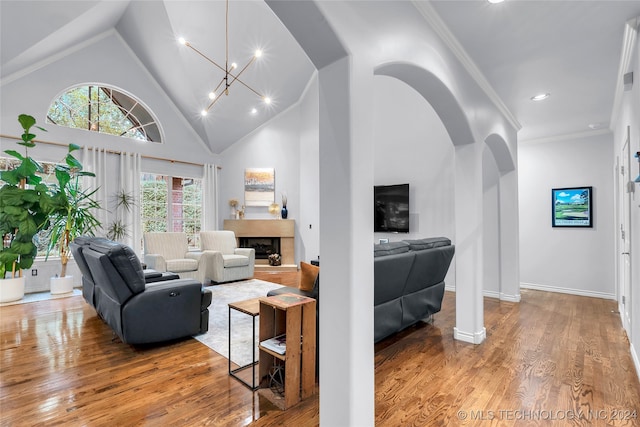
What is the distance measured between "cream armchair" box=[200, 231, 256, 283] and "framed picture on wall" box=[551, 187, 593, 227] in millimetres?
5442

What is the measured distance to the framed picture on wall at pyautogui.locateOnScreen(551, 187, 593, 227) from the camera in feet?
16.7

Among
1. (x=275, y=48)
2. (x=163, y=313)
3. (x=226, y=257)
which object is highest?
(x=275, y=48)

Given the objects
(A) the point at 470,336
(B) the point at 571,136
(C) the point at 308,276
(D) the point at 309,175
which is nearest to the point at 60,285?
(C) the point at 308,276

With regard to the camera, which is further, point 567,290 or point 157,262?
point 567,290

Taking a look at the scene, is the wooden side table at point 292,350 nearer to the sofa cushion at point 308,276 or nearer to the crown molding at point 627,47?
the sofa cushion at point 308,276

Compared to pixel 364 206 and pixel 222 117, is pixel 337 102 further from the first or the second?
pixel 222 117

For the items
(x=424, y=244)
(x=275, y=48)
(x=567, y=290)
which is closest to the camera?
(x=424, y=244)

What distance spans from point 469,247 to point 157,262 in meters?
4.60

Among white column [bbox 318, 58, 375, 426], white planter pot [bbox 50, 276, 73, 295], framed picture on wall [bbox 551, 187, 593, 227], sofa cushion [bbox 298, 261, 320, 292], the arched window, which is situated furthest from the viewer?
the arched window

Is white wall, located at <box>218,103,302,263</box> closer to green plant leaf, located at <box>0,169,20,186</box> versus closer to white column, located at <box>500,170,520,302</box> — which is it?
green plant leaf, located at <box>0,169,20,186</box>

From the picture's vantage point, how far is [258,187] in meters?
7.77

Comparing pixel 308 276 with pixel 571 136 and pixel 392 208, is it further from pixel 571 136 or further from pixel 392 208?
pixel 571 136

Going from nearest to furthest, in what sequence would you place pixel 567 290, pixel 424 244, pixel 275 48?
pixel 424 244 → pixel 567 290 → pixel 275 48

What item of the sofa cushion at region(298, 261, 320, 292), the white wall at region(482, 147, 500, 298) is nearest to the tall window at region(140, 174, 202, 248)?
the sofa cushion at region(298, 261, 320, 292)
